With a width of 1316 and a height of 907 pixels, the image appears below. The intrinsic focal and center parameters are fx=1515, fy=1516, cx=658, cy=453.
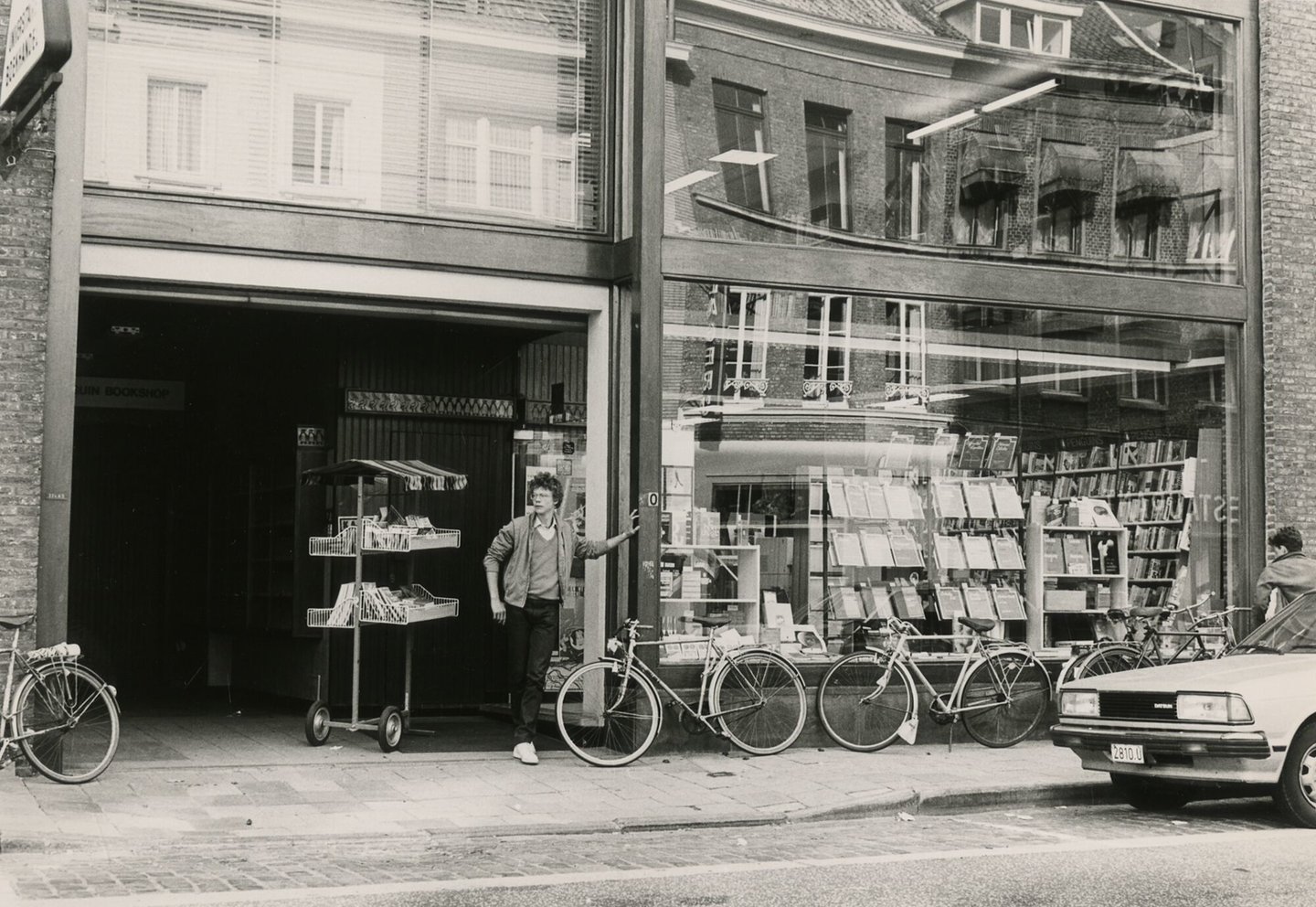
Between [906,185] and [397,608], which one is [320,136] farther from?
[906,185]

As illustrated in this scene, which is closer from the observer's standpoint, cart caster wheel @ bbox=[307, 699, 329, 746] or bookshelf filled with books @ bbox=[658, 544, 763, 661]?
cart caster wheel @ bbox=[307, 699, 329, 746]

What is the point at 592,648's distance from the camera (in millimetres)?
11750

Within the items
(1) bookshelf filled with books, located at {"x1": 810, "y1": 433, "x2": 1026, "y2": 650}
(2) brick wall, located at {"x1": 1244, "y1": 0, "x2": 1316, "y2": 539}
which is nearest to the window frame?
(1) bookshelf filled with books, located at {"x1": 810, "y1": 433, "x2": 1026, "y2": 650}

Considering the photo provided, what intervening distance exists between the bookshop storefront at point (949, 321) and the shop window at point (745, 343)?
22 mm

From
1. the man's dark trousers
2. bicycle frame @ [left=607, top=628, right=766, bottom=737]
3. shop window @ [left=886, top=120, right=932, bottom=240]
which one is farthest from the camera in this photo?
shop window @ [left=886, top=120, right=932, bottom=240]

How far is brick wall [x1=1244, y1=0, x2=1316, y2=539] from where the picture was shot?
13.5 m

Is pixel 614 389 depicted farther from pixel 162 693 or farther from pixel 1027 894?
pixel 162 693

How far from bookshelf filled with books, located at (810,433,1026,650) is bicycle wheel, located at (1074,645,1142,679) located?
886mm

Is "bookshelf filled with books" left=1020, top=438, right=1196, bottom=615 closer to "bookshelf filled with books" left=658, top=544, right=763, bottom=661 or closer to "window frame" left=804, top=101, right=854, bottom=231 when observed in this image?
"window frame" left=804, top=101, right=854, bottom=231

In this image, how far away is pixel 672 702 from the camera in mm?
11336

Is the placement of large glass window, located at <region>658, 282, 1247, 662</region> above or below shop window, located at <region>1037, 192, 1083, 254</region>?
below

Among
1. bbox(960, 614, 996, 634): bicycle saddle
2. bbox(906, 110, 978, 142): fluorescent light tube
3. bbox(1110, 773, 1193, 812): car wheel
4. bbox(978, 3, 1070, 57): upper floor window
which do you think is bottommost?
bbox(1110, 773, 1193, 812): car wheel

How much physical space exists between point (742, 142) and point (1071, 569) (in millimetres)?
4810

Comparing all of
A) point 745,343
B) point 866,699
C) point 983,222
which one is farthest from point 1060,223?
point 866,699
